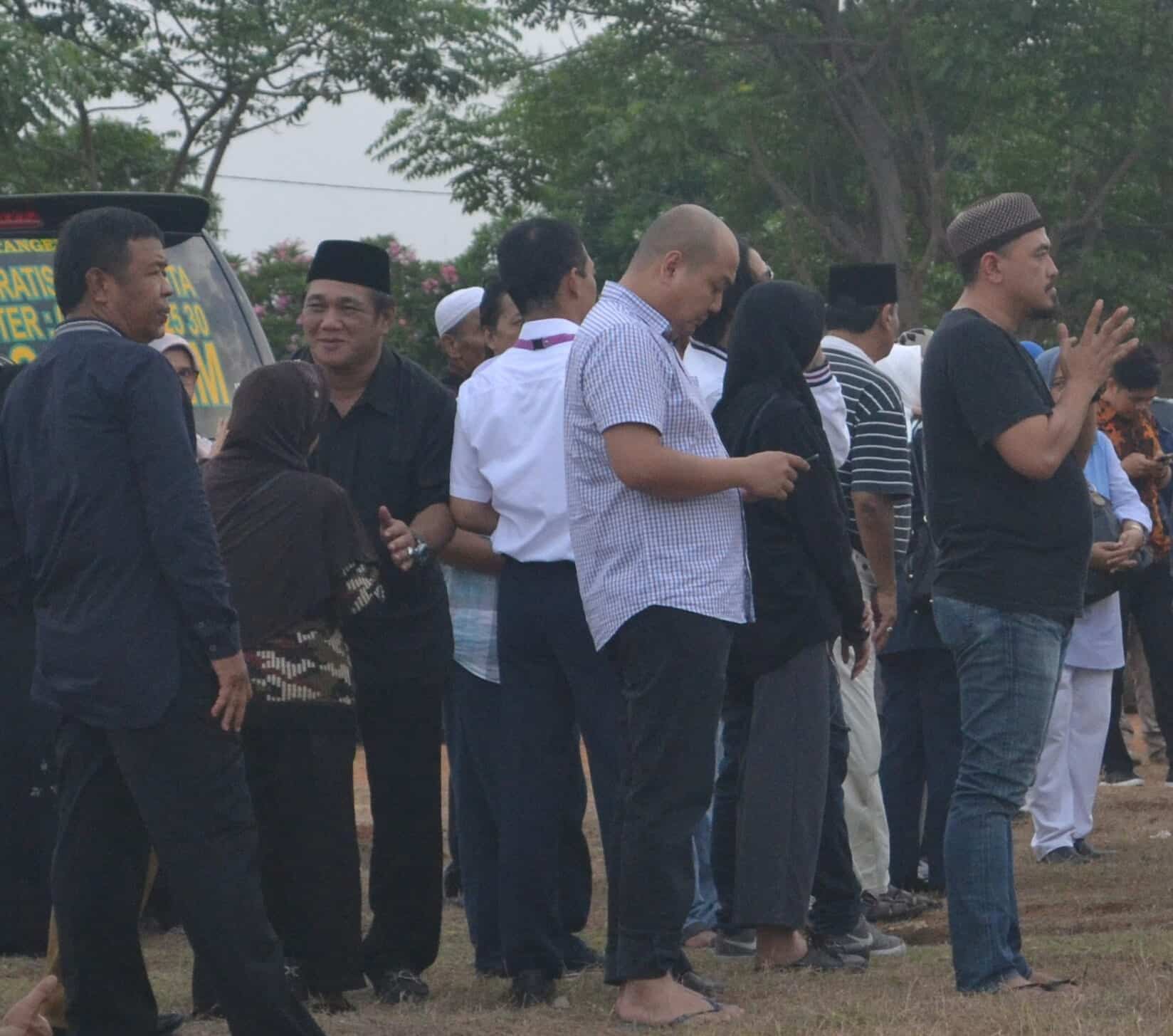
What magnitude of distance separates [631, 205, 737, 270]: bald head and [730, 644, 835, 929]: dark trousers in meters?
1.17

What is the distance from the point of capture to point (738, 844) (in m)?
5.73

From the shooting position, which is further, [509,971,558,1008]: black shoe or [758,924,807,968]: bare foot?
[758,924,807,968]: bare foot

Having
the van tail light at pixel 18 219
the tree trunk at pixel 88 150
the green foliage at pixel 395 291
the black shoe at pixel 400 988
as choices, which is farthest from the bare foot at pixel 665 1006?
the green foliage at pixel 395 291

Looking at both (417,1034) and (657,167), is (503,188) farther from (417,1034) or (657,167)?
(417,1034)

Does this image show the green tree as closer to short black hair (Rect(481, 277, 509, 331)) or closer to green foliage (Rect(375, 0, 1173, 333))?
green foliage (Rect(375, 0, 1173, 333))

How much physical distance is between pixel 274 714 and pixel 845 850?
5.99 ft

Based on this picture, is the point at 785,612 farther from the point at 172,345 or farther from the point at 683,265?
the point at 172,345

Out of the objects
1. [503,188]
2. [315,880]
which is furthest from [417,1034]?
[503,188]

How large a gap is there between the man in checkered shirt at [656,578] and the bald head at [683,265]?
3 centimetres

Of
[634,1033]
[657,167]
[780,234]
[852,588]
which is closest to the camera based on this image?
[634,1033]

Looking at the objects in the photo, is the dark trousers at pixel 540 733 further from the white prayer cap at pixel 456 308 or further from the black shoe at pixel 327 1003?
the white prayer cap at pixel 456 308

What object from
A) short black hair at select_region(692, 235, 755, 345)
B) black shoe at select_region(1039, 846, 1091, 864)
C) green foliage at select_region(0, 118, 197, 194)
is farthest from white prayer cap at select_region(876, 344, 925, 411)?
green foliage at select_region(0, 118, 197, 194)

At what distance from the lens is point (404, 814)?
220 inches

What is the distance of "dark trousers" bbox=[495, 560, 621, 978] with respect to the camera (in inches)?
210
